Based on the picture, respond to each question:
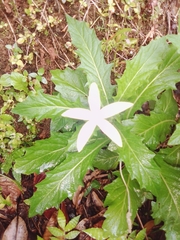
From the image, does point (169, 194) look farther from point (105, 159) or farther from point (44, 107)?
point (44, 107)

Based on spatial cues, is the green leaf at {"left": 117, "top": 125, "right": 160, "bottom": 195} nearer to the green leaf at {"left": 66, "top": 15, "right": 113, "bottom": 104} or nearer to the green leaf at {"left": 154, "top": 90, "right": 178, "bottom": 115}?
the green leaf at {"left": 66, "top": 15, "right": 113, "bottom": 104}

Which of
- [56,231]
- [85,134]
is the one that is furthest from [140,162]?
[56,231]

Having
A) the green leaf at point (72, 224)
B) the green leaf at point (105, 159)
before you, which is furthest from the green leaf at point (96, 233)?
the green leaf at point (105, 159)

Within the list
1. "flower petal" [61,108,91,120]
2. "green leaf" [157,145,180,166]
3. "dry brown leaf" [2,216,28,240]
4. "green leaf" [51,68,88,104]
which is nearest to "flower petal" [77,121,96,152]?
"flower petal" [61,108,91,120]

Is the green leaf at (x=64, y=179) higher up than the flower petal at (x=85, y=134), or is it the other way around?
the flower petal at (x=85, y=134)

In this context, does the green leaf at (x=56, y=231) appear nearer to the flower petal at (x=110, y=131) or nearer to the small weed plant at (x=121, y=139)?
the small weed plant at (x=121, y=139)

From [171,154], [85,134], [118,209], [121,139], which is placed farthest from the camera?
[171,154]

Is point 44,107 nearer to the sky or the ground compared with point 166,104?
nearer to the sky

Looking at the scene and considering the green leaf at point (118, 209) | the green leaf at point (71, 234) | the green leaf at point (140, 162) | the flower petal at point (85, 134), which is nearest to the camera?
the flower petal at point (85, 134)
